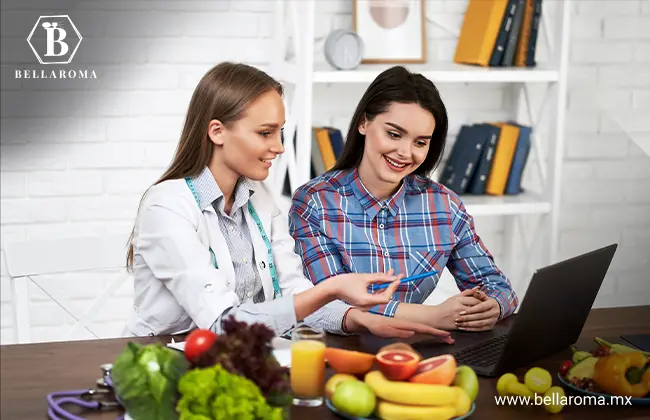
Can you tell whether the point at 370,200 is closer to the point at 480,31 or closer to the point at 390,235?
the point at 390,235

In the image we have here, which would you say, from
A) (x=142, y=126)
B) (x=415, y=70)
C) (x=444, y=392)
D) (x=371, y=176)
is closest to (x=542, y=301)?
(x=444, y=392)

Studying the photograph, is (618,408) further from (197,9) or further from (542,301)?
(197,9)

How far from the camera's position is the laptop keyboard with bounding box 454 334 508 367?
1.67m

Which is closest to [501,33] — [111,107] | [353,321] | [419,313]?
[111,107]

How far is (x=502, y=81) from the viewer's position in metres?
3.20

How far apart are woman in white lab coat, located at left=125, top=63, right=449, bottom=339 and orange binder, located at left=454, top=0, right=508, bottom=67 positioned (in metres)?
1.29

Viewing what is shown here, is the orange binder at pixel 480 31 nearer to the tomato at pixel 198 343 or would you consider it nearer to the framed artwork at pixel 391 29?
the framed artwork at pixel 391 29

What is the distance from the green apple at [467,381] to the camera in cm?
139

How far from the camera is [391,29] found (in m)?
3.15

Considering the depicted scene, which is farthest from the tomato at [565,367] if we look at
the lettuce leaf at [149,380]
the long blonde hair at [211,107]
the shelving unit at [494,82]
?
the shelving unit at [494,82]

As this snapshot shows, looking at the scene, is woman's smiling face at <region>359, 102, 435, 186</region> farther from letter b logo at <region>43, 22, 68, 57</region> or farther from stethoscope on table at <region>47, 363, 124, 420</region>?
letter b logo at <region>43, 22, 68, 57</region>

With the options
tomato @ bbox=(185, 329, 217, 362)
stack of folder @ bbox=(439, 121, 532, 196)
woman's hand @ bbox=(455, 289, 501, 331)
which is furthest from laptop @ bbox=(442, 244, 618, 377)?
stack of folder @ bbox=(439, 121, 532, 196)

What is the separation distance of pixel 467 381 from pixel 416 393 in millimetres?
108

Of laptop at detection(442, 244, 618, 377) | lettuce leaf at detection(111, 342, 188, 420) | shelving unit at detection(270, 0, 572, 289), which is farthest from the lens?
shelving unit at detection(270, 0, 572, 289)
